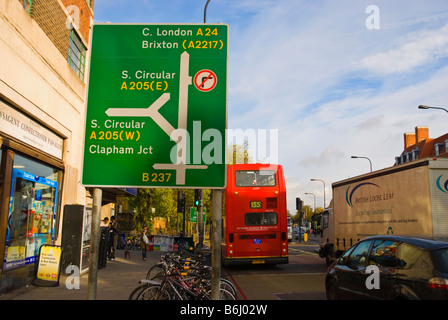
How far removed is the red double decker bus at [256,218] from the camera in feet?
49.6

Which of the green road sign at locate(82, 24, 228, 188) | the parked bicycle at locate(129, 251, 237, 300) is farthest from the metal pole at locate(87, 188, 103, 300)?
the parked bicycle at locate(129, 251, 237, 300)

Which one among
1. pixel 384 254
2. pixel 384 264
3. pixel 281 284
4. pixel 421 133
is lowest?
pixel 281 284

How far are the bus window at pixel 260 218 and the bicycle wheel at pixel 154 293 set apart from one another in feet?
29.7

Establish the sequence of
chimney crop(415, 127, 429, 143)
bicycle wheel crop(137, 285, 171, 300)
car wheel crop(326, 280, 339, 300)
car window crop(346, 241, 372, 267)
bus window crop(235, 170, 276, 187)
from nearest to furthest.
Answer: bicycle wheel crop(137, 285, 171, 300) → car window crop(346, 241, 372, 267) → car wheel crop(326, 280, 339, 300) → bus window crop(235, 170, 276, 187) → chimney crop(415, 127, 429, 143)

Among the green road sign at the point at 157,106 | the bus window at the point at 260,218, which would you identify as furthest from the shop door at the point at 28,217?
the bus window at the point at 260,218

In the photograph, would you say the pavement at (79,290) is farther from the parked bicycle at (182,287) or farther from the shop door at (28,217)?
the parked bicycle at (182,287)

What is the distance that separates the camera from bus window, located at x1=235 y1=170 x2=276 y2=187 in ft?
50.0

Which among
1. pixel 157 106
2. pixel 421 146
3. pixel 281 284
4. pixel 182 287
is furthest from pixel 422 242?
pixel 421 146

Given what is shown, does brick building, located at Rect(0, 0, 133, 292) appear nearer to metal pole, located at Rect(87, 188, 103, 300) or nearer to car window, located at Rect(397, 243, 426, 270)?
metal pole, located at Rect(87, 188, 103, 300)

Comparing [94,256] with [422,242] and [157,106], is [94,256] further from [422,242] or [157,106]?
[422,242]

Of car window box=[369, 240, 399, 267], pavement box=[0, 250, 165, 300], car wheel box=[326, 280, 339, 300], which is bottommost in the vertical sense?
pavement box=[0, 250, 165, 300]

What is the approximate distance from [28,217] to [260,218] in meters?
8.27

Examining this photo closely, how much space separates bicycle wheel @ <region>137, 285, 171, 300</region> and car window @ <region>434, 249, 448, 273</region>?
3.99 meters

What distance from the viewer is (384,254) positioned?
6.15m
